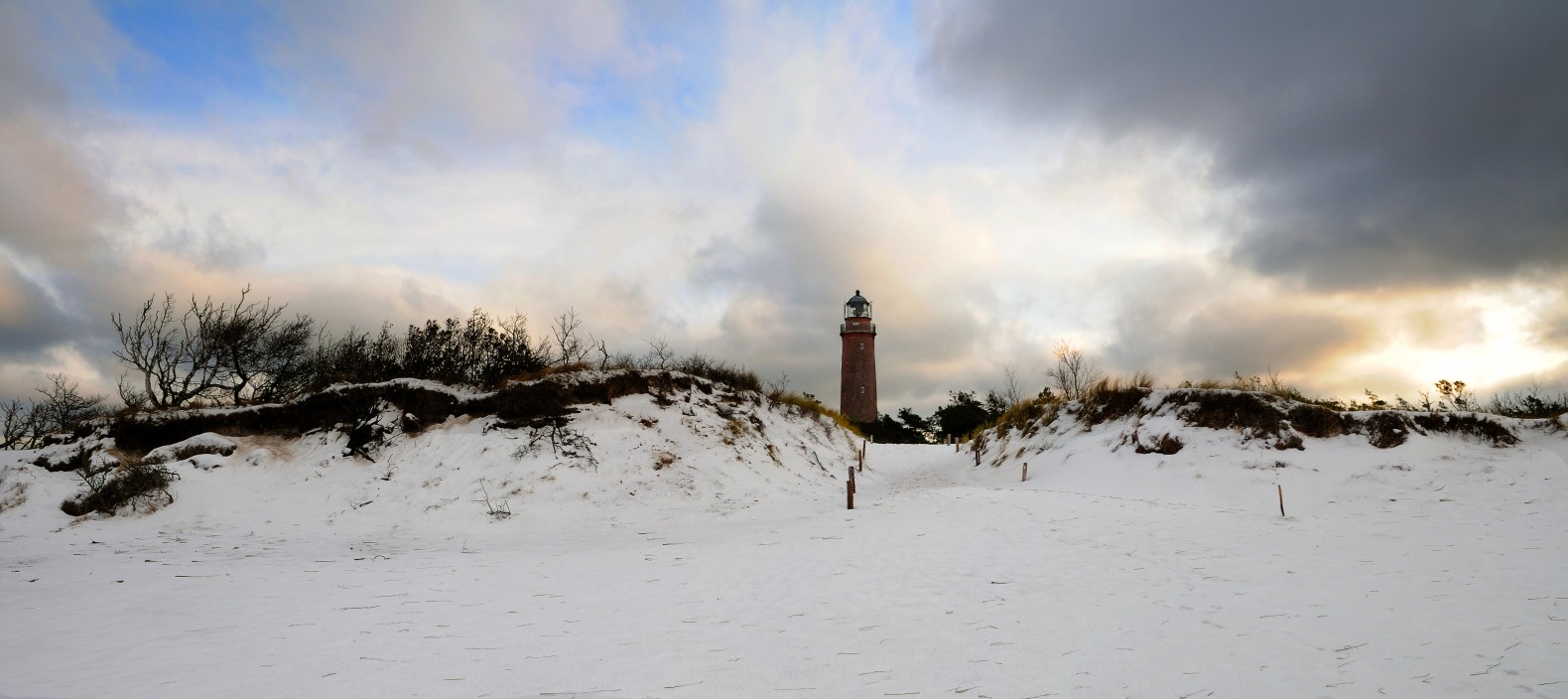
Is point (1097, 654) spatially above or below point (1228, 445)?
below

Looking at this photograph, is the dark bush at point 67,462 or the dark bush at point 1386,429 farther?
the dark bush at point 67,462

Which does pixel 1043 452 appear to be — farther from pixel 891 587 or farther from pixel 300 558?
pixel 300 558

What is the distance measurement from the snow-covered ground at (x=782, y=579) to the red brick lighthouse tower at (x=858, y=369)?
2680cm

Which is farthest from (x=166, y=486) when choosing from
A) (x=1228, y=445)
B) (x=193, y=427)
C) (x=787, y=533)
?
(x=1228, y=445)

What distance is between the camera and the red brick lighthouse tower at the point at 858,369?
44.7 m

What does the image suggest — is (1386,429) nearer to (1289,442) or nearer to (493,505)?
(1289,442)

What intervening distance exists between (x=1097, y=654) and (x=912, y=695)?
6.12ft

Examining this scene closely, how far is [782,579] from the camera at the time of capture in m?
8.40

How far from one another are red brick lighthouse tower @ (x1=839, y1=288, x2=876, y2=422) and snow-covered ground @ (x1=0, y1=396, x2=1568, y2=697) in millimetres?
26797

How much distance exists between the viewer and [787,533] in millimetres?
11750

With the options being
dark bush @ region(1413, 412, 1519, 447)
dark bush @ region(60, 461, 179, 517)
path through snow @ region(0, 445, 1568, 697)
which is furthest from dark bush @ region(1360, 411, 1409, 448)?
dark bush @ region(60, 461, 179, 517)

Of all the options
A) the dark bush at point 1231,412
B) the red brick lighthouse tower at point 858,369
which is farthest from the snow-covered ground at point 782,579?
the red brick lighthouse tower at point 858,369

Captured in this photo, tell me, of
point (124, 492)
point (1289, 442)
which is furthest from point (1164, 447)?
point (124, 492)

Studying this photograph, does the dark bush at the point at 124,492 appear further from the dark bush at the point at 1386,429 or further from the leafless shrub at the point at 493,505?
the dark bush at the point at 1386,429
